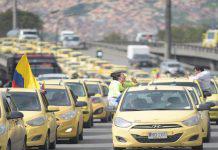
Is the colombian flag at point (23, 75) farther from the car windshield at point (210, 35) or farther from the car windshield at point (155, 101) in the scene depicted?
the car windshield at point (210, 35)

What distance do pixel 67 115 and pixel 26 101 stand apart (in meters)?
3.05

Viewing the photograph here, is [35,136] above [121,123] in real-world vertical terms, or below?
below

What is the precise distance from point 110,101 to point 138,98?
5.75m

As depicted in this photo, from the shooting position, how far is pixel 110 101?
2748 centimetres

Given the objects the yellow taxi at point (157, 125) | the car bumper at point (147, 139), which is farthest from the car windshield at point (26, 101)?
the car bumper at point (147, 139)

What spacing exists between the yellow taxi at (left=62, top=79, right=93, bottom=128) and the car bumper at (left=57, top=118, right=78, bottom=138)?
690 cm

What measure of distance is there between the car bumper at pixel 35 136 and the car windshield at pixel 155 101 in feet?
5.27

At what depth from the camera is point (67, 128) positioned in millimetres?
25188

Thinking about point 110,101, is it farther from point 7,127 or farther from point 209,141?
point 7,127

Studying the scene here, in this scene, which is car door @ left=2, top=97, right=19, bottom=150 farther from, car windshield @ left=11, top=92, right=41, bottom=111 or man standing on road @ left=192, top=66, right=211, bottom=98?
man standing on road @ left=192, top=66, right=211, bottom=98

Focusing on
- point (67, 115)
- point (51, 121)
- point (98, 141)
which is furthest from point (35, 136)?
point (98, 141)

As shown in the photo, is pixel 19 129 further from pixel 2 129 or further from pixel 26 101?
pixel 26 101

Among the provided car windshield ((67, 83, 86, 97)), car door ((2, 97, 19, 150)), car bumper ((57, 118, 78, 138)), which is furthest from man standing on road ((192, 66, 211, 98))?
car door ((2, 97, 19, 150))

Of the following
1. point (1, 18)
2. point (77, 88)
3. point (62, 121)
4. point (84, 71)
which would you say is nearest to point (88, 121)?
point (77, 88)
